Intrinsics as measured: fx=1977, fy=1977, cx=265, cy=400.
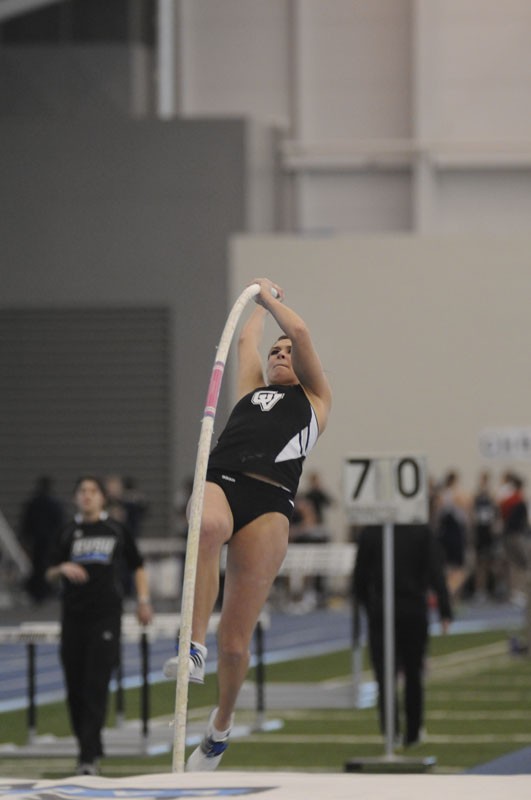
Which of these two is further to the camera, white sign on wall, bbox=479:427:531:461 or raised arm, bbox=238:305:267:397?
white sign on wall, bbox=479:427:531:461

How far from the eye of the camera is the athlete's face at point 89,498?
13.5 meters

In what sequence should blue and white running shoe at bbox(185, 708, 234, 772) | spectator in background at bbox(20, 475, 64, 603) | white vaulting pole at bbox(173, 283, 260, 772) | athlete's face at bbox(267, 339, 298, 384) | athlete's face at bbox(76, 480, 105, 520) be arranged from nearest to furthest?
white vaulting pole at bbox(173, 283, 260, 772), blue and white running shoe at bbox(185, 708, 234, 772), athlete's face at bbox(267, 339, 298, 384), athlete's face at bbox(76, 480, 105, 520), spectator in background at bbox(20, 475, 64, 603)

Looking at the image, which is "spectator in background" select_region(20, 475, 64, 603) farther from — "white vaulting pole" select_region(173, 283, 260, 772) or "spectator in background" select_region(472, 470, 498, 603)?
"white vaulting pole" select_region(173, 283, 260, 772)

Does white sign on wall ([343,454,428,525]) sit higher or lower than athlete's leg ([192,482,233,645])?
lower

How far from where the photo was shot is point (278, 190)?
3869 cm

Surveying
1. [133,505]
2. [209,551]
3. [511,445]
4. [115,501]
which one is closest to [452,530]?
[511,445]

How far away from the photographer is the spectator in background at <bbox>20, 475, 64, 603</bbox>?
3139 centimetres

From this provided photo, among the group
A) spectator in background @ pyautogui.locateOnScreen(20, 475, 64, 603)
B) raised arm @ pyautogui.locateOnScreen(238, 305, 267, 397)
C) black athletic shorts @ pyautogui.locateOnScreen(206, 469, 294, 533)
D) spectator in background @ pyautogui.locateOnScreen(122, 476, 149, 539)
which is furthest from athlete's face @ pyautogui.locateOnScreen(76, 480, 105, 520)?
spectator in background @ pyautogui.locateOnScreen(20, 475, 64, 603)

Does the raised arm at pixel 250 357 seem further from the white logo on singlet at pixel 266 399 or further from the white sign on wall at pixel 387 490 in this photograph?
the white sign on wall at pixel 387 490

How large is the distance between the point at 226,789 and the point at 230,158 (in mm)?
30008

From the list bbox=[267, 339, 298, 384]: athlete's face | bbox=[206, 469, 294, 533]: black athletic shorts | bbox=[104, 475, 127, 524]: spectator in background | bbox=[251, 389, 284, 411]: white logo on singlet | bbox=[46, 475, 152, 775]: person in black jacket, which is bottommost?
bbox=[104, 475, 127, 524]: spectator in background

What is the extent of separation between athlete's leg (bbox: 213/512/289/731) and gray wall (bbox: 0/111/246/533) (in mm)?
27095

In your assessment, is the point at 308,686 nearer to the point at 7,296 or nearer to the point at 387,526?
the point at 387,526

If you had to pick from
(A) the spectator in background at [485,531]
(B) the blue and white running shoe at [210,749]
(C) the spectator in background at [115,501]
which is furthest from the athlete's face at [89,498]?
(A) the spectator in background at [485,531]
